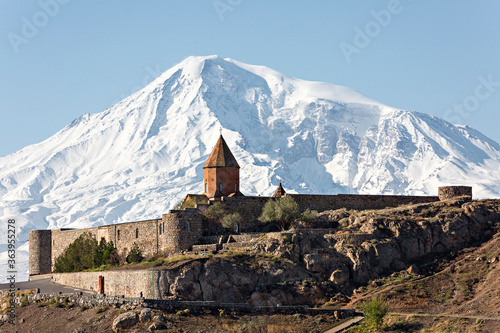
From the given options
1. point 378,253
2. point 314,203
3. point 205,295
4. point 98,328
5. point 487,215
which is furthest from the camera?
point 314,203

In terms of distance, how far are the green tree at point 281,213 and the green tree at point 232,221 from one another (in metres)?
1.97

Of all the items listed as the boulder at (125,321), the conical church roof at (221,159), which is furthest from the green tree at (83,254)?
the boulder at (125,321)

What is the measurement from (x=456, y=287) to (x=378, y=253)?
242 inches

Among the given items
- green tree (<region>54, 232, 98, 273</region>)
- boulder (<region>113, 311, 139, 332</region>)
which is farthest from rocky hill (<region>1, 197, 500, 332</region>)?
green tree (<region>54, 232, 98, 273</region>)

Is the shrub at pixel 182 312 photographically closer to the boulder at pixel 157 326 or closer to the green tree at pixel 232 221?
the boulder at pixel 157 326

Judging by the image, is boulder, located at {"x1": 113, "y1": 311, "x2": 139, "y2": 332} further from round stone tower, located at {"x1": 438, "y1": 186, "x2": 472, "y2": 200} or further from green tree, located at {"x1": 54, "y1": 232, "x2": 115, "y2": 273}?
round stone tower, located at {"x1": 438, "y1": 186, "x2": 472, "y2": 200}

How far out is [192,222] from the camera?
64.3 m

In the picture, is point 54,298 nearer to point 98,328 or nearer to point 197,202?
point 98,328

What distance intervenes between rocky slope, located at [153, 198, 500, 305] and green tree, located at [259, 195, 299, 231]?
333 cm

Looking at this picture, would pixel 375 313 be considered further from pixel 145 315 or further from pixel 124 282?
pixel 124 282

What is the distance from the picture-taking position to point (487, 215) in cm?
6631

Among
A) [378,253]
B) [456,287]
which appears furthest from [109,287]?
[456,287]

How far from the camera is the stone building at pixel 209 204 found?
210ft

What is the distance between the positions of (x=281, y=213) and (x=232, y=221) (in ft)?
13.2
